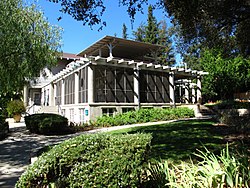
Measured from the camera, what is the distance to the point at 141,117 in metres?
18.0

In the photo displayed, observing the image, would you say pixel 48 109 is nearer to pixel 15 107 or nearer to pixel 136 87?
pixel 15 107

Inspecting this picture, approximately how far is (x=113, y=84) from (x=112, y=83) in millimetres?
133

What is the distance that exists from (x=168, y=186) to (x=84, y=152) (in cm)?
139

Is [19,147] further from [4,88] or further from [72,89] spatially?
[72,89]

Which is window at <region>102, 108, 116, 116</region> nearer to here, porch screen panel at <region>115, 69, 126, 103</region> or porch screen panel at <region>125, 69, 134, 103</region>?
porch screen panel at <region>115, 69, 126, 103</region>

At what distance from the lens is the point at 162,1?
31.4 ft

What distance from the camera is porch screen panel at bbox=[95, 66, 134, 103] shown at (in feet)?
63.8

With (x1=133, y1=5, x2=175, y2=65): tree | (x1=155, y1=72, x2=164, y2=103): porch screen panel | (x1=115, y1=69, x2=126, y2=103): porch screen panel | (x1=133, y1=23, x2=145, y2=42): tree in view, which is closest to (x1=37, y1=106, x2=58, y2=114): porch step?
(x1=115, y1=69, x2=126, y2=103): porch screen panel

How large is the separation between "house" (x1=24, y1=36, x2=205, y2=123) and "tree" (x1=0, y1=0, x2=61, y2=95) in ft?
12.9

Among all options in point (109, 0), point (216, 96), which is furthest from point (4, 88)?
point (216, 96)

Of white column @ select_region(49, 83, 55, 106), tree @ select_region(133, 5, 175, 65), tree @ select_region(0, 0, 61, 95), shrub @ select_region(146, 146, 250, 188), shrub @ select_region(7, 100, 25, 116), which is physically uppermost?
tree @ select_region(133, 5, 175, 65)

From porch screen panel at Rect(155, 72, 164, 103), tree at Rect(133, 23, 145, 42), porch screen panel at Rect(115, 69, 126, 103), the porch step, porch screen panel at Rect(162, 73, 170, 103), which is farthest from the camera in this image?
tree at Rect(133, 23, 145, 42)

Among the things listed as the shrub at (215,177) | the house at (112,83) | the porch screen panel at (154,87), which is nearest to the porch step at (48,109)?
the house at (112,83)

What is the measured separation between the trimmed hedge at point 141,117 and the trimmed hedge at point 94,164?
1320 cm
